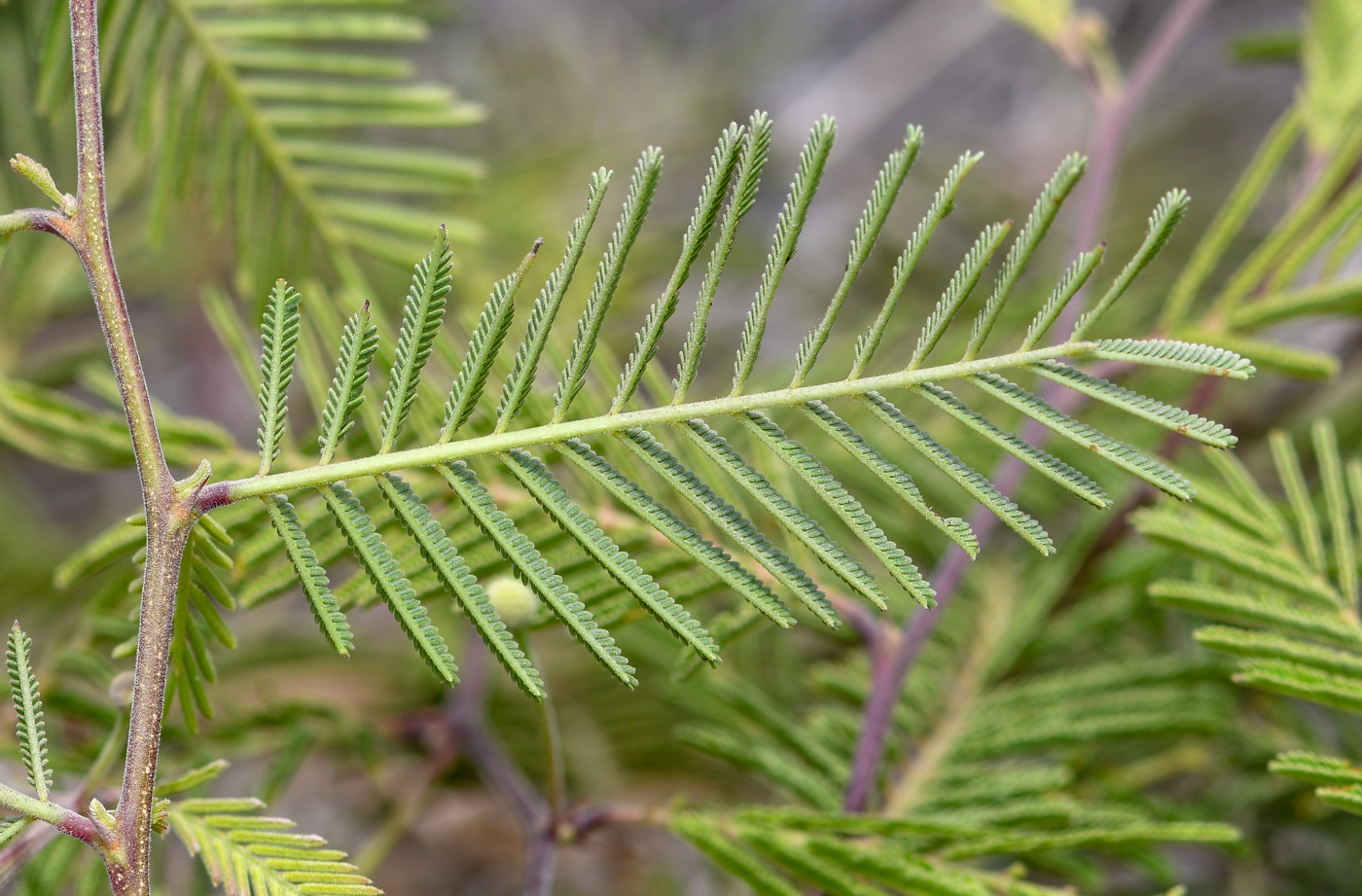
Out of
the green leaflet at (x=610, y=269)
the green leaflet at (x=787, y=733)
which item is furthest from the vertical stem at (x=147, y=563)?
the green leaflet at (x=787, y=733)

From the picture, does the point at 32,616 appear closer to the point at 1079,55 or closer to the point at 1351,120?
the point at 1079,55

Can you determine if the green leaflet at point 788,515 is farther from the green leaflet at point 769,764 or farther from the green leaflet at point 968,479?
the green leaflet at point 769,764

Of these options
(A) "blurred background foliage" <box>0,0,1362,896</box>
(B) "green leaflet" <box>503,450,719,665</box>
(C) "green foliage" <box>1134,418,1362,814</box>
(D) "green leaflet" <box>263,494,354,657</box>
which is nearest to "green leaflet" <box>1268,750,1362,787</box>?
(C) "green foliage" <box>1134,418,1362,814</box>

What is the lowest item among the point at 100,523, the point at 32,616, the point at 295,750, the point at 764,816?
the point at 100,523

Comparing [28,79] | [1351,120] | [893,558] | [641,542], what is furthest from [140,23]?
[1351,120]

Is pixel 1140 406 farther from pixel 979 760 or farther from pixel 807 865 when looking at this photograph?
pixel 979 760

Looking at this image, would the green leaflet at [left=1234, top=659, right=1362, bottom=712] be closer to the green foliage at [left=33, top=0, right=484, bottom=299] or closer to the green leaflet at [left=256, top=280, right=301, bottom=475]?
the green leaflet at [left=256, top=280, right=301, bottom=475]
